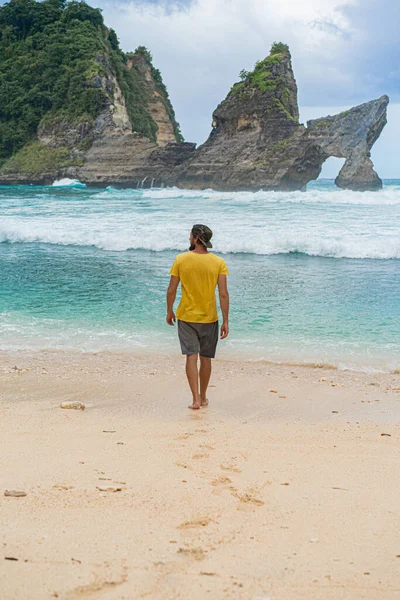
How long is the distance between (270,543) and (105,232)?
16.3 metres

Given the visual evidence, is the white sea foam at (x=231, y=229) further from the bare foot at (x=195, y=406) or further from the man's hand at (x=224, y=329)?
the bare foot at (x=195, y=406)

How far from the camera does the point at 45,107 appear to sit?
227 ft

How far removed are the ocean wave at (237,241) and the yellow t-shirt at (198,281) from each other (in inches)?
424

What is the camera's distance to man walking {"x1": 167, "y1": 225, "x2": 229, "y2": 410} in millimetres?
4930

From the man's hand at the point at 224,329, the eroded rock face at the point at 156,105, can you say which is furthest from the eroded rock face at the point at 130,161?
the man's hand at the point at 224,329

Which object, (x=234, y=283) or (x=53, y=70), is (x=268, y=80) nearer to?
(x=53, y=70)

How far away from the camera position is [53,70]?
68.7 metres

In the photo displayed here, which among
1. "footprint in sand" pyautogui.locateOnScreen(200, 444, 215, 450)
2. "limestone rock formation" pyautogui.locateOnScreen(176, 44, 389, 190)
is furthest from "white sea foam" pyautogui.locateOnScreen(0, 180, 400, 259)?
"limestone rock formation" pyautogui.locateOnScreen(176, 44, 389, 190)

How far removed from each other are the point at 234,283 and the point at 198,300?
6230mm

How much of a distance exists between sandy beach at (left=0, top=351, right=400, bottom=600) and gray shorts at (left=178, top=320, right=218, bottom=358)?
1.60 ft

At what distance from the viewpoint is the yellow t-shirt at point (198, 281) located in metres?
4.93

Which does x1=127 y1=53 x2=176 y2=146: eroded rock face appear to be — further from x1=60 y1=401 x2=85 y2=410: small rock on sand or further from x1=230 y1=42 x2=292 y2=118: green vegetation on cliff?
x1=60 y1=401 x2=85 y2=410: small rock on sand

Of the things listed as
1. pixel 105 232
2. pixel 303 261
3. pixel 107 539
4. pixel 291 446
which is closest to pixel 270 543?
pixel 107 539

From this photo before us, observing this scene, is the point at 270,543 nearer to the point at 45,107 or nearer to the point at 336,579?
the point at 336,579
